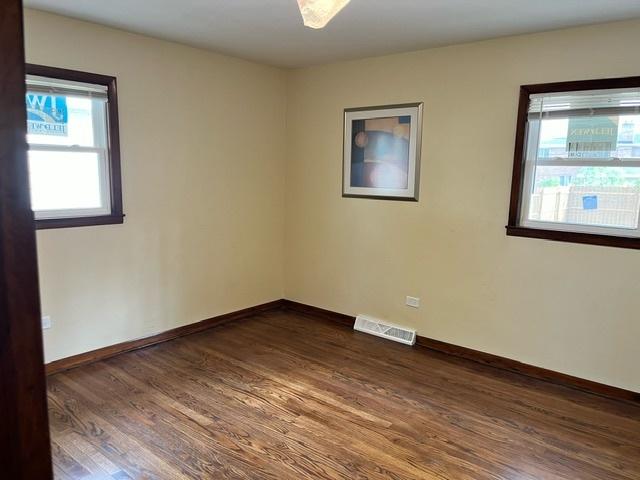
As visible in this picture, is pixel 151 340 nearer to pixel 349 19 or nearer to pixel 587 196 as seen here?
pixel 349 19

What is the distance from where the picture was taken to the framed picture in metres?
3.78

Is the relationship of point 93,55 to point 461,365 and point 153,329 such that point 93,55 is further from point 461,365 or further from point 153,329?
point 461,365

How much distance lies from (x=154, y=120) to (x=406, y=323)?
2.77 meters

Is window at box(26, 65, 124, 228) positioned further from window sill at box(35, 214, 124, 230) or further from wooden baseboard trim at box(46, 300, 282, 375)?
wooden baseboard trim at box(46, 300, 282, 375)

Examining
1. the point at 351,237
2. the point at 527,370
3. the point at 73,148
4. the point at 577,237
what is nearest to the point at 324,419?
the point at 527,370

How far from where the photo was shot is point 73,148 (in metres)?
3.16

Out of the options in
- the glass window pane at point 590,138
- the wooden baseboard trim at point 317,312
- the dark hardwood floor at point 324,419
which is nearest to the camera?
the dark hardwood floor at point 324,419

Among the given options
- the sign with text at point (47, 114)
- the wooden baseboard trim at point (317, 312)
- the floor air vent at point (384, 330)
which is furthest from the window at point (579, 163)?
the sign with text at point (47, 114)

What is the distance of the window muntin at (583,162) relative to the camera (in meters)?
2.88

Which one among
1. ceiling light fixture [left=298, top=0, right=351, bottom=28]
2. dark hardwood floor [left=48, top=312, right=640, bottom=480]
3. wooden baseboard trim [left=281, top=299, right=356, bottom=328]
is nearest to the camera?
ceiling light fixture [left=298, top=0, right=351, bottom=28]

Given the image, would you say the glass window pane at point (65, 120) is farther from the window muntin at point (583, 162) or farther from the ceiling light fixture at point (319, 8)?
the window muntin at point (583, 162)

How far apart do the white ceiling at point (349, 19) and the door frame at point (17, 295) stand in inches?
89.0

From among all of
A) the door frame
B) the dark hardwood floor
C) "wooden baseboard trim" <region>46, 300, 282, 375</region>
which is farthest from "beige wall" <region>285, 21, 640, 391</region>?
the door frame

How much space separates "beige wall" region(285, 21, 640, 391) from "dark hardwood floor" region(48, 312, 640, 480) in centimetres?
38
